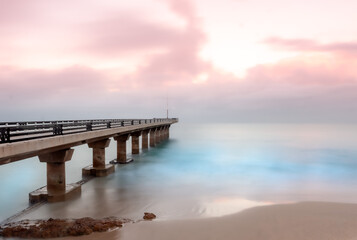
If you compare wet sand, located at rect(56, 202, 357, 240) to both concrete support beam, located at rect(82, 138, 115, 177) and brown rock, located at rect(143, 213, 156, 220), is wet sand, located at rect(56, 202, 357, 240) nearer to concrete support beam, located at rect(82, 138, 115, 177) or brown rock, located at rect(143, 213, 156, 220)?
brown rock, located at rect(143, 213, 156, 220)

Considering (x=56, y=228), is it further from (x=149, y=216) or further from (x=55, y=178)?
(x=55, y=178)

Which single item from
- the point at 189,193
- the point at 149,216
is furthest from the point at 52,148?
the point at 189,193

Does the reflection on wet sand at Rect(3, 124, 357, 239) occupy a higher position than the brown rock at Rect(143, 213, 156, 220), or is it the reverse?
the brown rock at Rect(143, 213, 156, 220)

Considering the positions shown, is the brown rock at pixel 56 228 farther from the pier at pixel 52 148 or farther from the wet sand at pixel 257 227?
the pier at pixel 52 148

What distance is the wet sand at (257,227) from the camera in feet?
29.1

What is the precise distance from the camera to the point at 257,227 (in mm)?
9766

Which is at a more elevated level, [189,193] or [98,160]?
[98,160]

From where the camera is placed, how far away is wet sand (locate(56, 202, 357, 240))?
349 inches

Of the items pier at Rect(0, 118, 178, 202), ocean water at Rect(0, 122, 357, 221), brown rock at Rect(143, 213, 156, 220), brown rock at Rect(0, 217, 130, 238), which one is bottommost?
ocean water at Rect(0, 122, 357, 221)

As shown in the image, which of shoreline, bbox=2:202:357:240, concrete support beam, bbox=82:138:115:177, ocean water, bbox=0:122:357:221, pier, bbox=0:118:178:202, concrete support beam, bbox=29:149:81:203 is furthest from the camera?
concrete support beam, bbox=82:138:115:177

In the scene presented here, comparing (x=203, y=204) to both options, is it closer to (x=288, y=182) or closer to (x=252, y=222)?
(x=252, y=222)

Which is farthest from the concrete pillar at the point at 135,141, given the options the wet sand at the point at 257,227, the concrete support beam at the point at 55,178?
the wet sand at the point at 257,227

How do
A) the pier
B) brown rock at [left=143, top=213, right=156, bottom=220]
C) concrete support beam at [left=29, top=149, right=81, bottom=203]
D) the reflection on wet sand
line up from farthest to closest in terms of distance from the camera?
concrete support beam at [left=29, top=149, right=81, bottom=203], the reflection on wet sand, brown rock at [left=143, top=213, right=156, bottom=220], the pier

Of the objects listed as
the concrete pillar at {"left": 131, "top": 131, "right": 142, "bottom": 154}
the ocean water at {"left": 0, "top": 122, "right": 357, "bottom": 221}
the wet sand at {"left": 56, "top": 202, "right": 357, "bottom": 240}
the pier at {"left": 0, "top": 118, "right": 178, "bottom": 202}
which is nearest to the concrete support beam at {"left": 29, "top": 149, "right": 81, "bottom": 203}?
the pier at {"left": 0, "top": 118, "right": 178, "bottom": 202}
